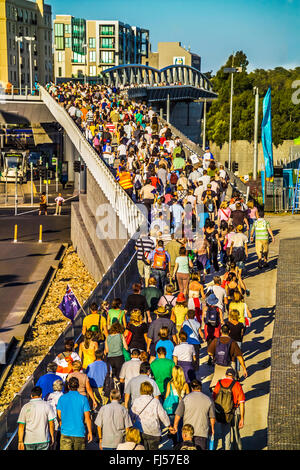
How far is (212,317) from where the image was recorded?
12.0 meters

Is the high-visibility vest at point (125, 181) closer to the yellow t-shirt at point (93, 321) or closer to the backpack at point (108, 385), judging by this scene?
the yellow t-shirt at point (93, 321)

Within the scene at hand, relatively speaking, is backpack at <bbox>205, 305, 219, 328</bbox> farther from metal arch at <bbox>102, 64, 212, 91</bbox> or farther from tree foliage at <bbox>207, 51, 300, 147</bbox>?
metal arch at <bbox>102, 64, 212, 91</bbox>

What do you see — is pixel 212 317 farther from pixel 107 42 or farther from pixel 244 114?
pixel 107 42

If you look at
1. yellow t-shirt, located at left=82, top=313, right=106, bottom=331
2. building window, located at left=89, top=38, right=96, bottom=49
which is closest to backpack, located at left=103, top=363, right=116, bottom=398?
yellow t-shirt, located at left=82, top=313, right=106, bottom=331

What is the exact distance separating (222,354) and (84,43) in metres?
169

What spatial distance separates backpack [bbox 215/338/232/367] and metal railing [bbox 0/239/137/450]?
2.44 metres

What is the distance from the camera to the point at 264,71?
135500 millimetres

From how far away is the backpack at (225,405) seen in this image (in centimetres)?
933

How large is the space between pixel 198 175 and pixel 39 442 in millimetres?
14913

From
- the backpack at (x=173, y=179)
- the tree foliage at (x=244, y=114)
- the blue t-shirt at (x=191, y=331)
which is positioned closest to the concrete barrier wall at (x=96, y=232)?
the backpack at (x=173, y=179)

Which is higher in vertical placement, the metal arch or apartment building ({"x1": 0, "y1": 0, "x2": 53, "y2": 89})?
apartment building ({"x1": 0, "y1": 0, "x2": 53, "y2": 89})

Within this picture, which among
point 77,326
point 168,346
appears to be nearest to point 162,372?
point 168,346

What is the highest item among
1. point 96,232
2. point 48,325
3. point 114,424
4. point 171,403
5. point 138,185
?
point 138,185

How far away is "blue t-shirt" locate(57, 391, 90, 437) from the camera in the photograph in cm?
884
